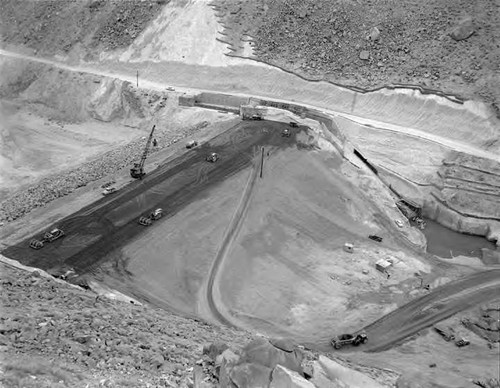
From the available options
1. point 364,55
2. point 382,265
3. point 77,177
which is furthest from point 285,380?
point 364,55

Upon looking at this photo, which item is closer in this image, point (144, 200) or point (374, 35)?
point (144, 200)

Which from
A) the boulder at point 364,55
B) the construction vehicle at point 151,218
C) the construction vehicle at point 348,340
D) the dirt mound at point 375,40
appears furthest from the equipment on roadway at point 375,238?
the boulder at point 364,55

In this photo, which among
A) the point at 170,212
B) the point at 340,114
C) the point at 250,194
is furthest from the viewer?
the point at 340,114

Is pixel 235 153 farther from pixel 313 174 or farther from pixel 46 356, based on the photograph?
pixel 46 356

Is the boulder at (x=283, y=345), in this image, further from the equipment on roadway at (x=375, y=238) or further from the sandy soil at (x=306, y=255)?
the equipment on roadway at (x=375, y=238)

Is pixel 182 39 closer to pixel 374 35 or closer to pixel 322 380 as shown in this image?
pixel 374 35
